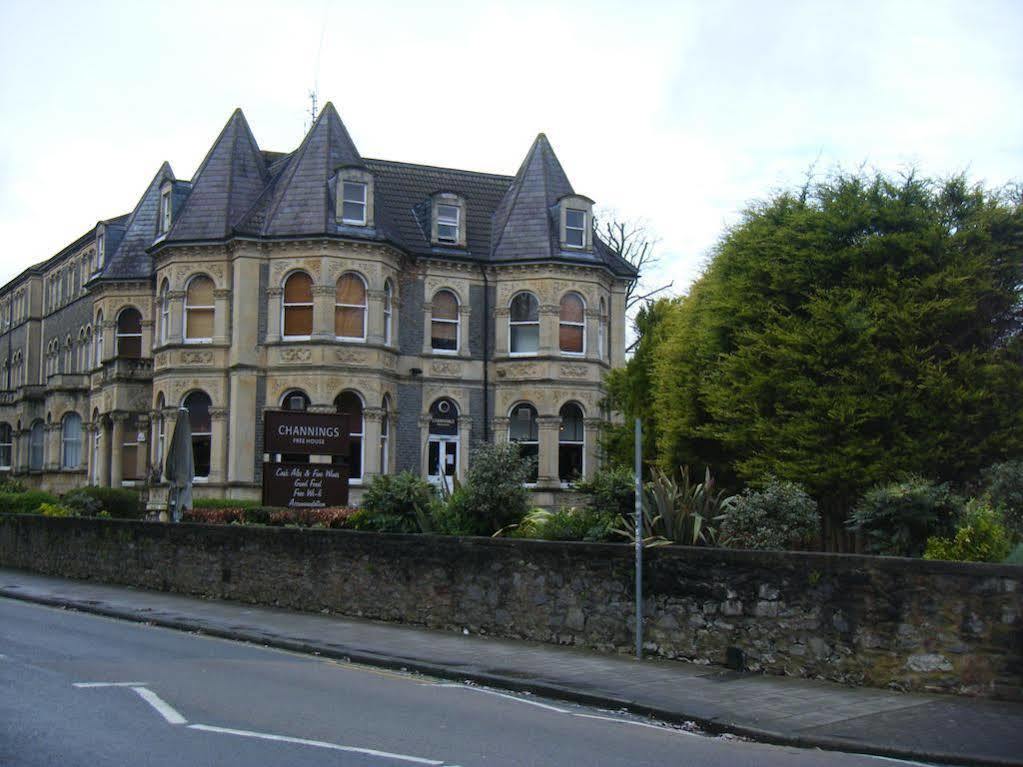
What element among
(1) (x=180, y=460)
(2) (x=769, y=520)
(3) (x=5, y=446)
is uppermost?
(3) (x=5, y=446)

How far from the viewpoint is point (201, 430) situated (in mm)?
36000

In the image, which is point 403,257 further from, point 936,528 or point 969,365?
point 936,528

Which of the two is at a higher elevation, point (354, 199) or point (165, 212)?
point (165, 212)

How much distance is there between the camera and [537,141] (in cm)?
4112

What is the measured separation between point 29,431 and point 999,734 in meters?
50.4

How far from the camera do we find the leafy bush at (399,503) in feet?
62.4

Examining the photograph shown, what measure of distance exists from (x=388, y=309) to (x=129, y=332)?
11417mm

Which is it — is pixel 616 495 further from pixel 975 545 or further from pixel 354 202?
pixel 354 202

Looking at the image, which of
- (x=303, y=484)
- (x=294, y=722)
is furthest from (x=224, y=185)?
(x=294, y=722)

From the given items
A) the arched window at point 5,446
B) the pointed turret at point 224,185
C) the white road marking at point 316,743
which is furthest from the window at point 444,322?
the white road marking at point 316,743

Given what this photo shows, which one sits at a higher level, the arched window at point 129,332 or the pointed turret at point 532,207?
the pointed turret at point 532,207

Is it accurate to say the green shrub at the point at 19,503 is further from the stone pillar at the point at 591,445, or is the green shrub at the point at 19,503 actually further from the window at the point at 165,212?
the stone pillar at the point at 591,445

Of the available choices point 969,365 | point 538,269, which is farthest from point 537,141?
point 969,365

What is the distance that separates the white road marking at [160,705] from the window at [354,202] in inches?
1030
